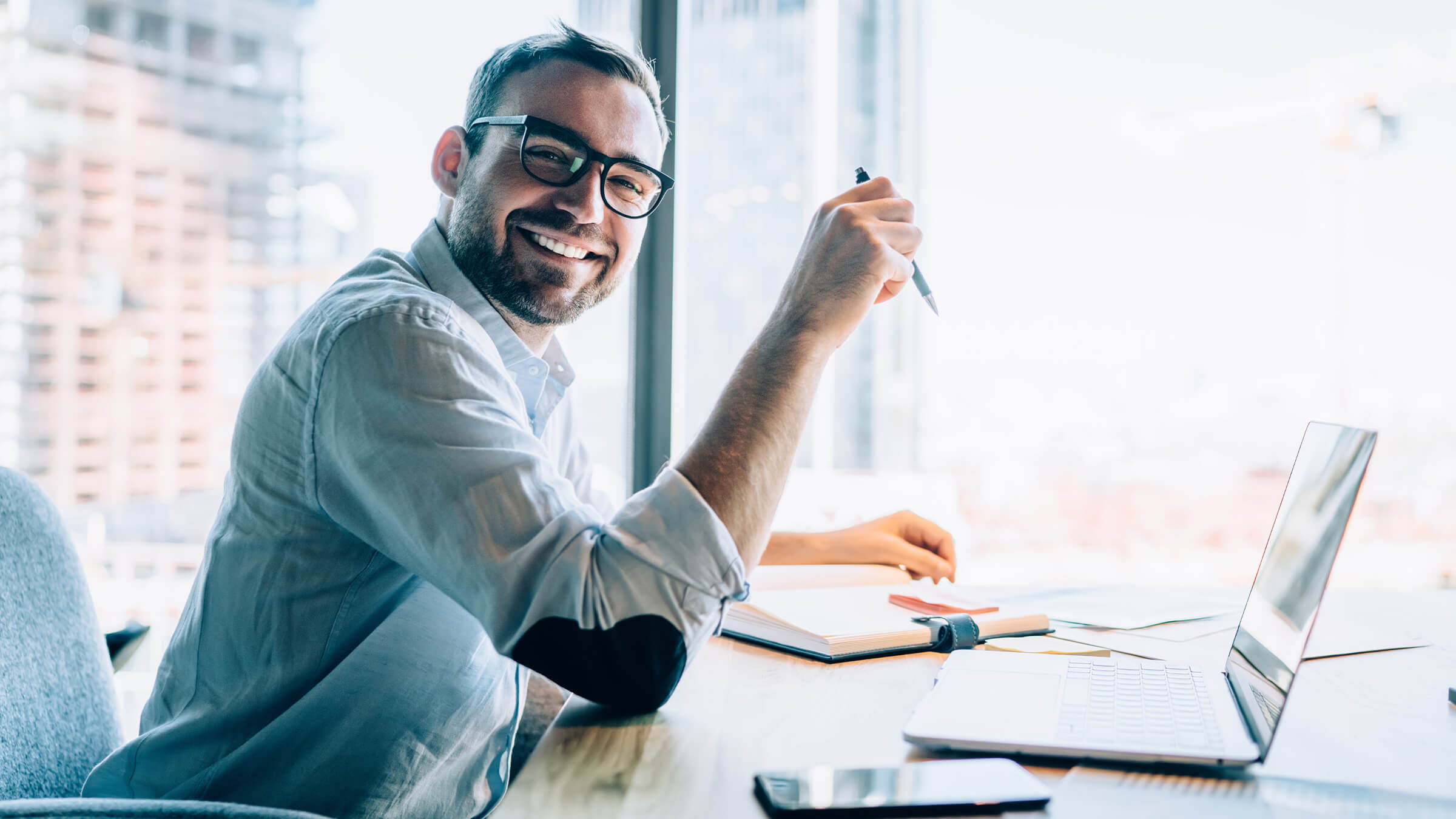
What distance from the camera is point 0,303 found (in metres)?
1.89

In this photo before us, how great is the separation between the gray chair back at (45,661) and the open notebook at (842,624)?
0.63 m

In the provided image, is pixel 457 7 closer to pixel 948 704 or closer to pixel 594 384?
pixel 594 384

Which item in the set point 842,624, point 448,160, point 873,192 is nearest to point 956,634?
point 842,624

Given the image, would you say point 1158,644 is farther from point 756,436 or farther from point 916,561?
point 756,436

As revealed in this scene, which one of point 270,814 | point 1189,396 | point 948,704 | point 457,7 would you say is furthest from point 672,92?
point 1189,396

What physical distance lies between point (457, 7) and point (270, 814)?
205cm

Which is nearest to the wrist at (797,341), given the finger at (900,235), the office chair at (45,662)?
the finger at (900,235)

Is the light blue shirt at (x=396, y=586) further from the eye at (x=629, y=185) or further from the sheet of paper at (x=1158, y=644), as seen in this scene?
the sheet of paper at (x=1158, y=644)

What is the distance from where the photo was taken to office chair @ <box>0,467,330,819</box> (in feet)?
2.37

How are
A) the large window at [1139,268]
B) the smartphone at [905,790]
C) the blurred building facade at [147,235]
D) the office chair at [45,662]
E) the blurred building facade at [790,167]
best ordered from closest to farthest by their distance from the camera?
the smartphone at [905,790] < the office chair at [45,662] < the blurred building facade at [147,235] < the blurred building facade at [790,167] < the large window at [1139,268]

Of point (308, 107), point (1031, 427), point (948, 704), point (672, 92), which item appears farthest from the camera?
point (1031, 427)

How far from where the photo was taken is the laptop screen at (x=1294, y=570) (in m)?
0.55

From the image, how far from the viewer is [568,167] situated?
97 centimetres

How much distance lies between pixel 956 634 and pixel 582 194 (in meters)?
0.64
